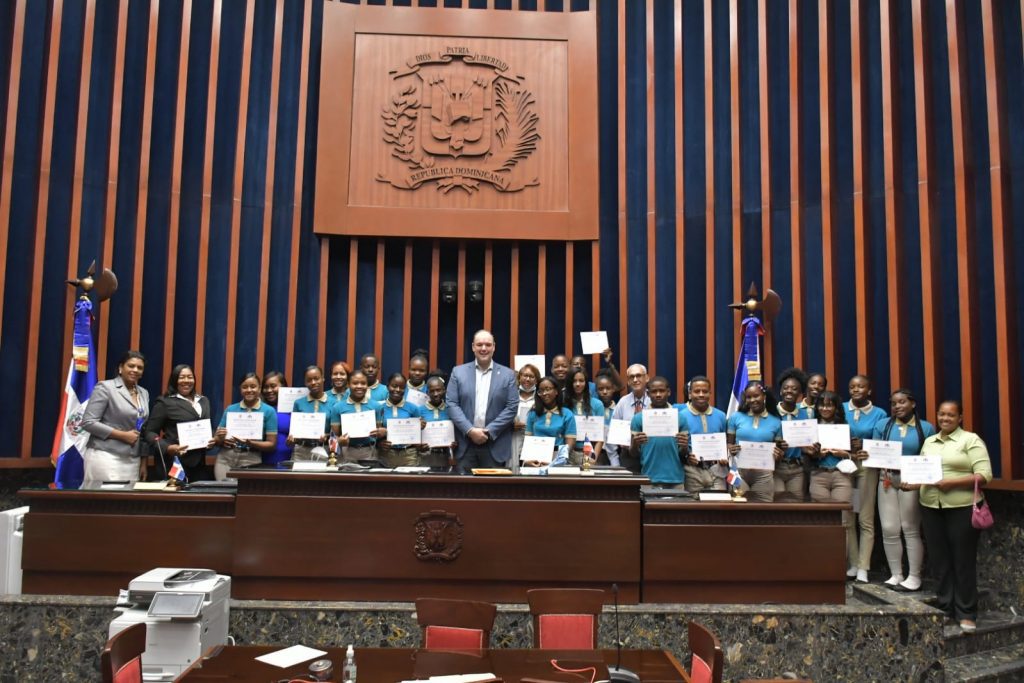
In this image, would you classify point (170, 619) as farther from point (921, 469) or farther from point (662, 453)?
point (921, 469)

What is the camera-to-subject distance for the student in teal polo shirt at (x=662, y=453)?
16.5ft

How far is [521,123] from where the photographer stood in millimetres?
7309

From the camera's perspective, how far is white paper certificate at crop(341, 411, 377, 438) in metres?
5.29

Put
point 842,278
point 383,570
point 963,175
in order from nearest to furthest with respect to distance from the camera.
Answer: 1. point 383,570
2. point 963,175
3. point 842,278

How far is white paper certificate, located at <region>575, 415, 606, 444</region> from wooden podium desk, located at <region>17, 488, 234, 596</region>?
235 cm

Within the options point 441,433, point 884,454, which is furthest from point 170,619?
point 884,454

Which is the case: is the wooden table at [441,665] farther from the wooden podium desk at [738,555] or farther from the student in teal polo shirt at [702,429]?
the student in teal polo shirt at [702,429]

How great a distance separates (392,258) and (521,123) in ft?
5.91

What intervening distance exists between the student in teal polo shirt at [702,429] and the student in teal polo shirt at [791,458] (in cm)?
39

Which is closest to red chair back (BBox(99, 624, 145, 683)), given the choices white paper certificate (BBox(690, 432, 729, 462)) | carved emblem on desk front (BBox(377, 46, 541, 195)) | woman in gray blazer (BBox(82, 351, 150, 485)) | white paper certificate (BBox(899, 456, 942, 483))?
woman in gray blazer (BBox(82, 351, 150, 485))

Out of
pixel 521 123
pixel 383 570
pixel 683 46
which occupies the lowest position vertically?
pixel 383 570

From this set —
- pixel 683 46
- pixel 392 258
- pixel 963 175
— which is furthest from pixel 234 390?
pixel 963 175

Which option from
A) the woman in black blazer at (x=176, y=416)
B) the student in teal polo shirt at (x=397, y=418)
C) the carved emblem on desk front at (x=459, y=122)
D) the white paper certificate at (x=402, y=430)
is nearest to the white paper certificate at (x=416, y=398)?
the student in teal polo shirt at (x=397, y=418)

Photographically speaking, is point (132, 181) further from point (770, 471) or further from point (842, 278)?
point (842, 278)
